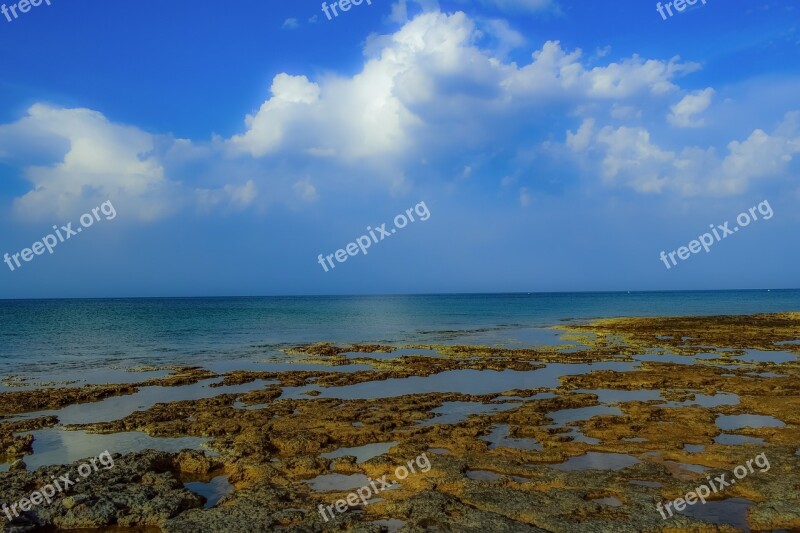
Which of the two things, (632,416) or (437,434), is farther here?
(632,416)

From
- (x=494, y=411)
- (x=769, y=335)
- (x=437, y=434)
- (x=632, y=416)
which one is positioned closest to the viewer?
(x=437, y=434)

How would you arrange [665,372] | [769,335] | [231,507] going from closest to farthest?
[231,507], [665,372], [769,335]

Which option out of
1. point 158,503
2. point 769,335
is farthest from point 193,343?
point 769,335

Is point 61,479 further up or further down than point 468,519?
further up

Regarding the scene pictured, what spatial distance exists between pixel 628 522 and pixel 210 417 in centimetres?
1308

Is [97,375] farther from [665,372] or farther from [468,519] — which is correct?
[665,372]

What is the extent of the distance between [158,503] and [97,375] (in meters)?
20.8

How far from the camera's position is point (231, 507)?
934cm

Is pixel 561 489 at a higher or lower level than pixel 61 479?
lower

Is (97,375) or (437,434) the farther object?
(97,375)

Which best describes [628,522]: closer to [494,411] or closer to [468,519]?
[468,519]

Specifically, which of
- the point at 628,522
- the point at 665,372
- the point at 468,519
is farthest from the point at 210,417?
the point at 665,372

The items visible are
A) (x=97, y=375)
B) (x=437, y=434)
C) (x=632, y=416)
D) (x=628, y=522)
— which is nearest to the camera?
(x=628, y=522)

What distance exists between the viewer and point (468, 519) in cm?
881
